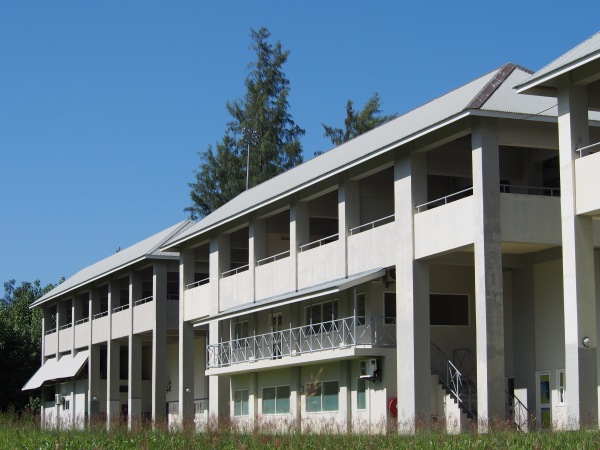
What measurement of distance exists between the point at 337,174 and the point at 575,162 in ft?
37.0

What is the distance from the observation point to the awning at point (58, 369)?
61.1 m

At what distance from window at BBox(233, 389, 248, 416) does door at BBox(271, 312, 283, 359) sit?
12.3ft

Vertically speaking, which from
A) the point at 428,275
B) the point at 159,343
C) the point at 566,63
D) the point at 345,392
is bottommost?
the point at 345,392

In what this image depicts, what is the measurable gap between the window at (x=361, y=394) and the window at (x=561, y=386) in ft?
21.2

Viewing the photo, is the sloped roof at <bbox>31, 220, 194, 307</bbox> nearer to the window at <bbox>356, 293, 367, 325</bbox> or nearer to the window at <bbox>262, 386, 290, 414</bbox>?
the window at <bbox>262, 386, 290, 414</bbox>

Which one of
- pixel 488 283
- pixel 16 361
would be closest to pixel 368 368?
pixel 488 283

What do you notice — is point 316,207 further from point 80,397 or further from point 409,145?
point 80,397

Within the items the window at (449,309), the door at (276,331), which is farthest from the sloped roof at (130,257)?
the window at (449,309)

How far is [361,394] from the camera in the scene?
36031 mm

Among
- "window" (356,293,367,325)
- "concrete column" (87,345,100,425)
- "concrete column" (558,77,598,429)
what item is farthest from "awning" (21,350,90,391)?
"concrete column" (558,77,598,429)

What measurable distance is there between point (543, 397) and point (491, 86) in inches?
365

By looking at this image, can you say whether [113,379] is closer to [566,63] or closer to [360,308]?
[360,308]

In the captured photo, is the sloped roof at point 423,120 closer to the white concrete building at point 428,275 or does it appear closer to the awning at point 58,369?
the white concrete building at point 428,275

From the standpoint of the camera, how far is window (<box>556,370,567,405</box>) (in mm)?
31781
